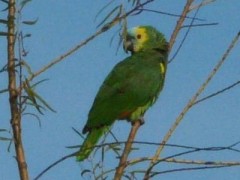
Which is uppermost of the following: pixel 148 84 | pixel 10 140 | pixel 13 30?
pixel 148 84

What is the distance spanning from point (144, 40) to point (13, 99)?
2.42 m

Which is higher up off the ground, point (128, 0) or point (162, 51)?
point (162, 51)

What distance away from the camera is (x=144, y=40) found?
3719mm

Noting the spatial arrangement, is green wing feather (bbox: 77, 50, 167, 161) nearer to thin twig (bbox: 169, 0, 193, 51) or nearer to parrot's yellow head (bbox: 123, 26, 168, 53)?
parrot's yellow head (bbox: 123, 26, 168, 53)

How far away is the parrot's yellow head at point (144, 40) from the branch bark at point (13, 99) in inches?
88.5

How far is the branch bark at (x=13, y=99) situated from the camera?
1.27 m

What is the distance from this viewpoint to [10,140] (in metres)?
1.38

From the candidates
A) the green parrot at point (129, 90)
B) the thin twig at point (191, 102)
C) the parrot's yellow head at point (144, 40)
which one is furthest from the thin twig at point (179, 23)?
the parrot's yellow head at point (144, 40)

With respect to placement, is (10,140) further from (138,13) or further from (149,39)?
(149,39)

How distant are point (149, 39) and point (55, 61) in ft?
7.97

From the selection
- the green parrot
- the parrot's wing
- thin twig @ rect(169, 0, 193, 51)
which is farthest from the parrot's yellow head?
thin twig @ rect(169, 0, 193, 51)

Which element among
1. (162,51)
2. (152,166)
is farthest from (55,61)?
(162,51)

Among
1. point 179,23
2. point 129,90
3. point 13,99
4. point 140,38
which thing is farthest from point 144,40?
point 13,99

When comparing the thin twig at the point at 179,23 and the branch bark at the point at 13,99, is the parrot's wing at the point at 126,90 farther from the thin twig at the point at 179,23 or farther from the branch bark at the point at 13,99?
the branch bark at the point at 13,99
